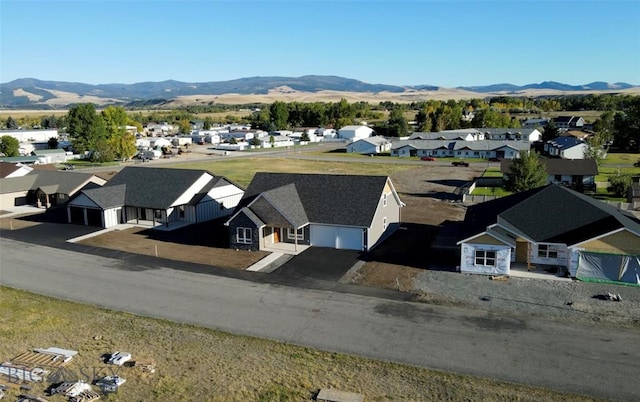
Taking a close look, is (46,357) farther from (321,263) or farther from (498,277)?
(498,277)

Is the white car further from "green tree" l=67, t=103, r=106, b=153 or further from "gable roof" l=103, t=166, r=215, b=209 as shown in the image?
"green tree" l=67, t=103, r=106, b=153

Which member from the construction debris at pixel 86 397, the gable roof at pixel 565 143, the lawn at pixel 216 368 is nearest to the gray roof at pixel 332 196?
the lawn at pixel 216 368

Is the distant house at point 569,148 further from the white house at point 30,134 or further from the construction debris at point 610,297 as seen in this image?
the white house at point 30,134

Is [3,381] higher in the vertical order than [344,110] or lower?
lower

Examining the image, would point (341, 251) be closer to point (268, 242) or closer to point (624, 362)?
point (268, 242)

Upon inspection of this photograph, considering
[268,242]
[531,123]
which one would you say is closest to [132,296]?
[268,242]
